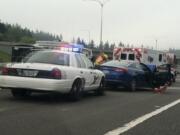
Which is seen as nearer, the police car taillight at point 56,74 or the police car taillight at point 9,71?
the police car taillight at point 56,74

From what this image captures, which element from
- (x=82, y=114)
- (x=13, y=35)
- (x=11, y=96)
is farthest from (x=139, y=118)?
(x=13, y=35)

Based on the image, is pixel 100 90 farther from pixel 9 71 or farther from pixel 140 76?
pixel 140 76

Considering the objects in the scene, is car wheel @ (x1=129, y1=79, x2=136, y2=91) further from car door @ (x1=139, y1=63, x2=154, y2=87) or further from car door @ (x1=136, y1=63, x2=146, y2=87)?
car door @ (x1=139, y1=63, x2=154, y2=87)

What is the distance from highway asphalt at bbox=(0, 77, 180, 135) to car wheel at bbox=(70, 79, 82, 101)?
21 cm

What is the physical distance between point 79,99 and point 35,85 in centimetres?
204

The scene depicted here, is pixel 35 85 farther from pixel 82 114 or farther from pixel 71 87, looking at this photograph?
pixel 82 114

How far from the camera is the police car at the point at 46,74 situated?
14648 millimetres

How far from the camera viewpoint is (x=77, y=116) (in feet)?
40.0

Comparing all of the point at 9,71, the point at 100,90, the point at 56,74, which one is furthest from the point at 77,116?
the point at 100,90

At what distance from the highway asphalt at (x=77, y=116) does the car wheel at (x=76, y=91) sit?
0.21m

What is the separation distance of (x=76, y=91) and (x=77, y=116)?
364cm

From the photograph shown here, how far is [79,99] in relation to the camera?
16.2 meters

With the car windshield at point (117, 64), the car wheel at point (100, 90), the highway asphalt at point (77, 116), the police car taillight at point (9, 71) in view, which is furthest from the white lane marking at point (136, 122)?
the car windshield at point (117, 64)

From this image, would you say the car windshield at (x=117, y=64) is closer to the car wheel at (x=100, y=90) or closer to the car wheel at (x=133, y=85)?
the car wheel at (x=133, y=85)
